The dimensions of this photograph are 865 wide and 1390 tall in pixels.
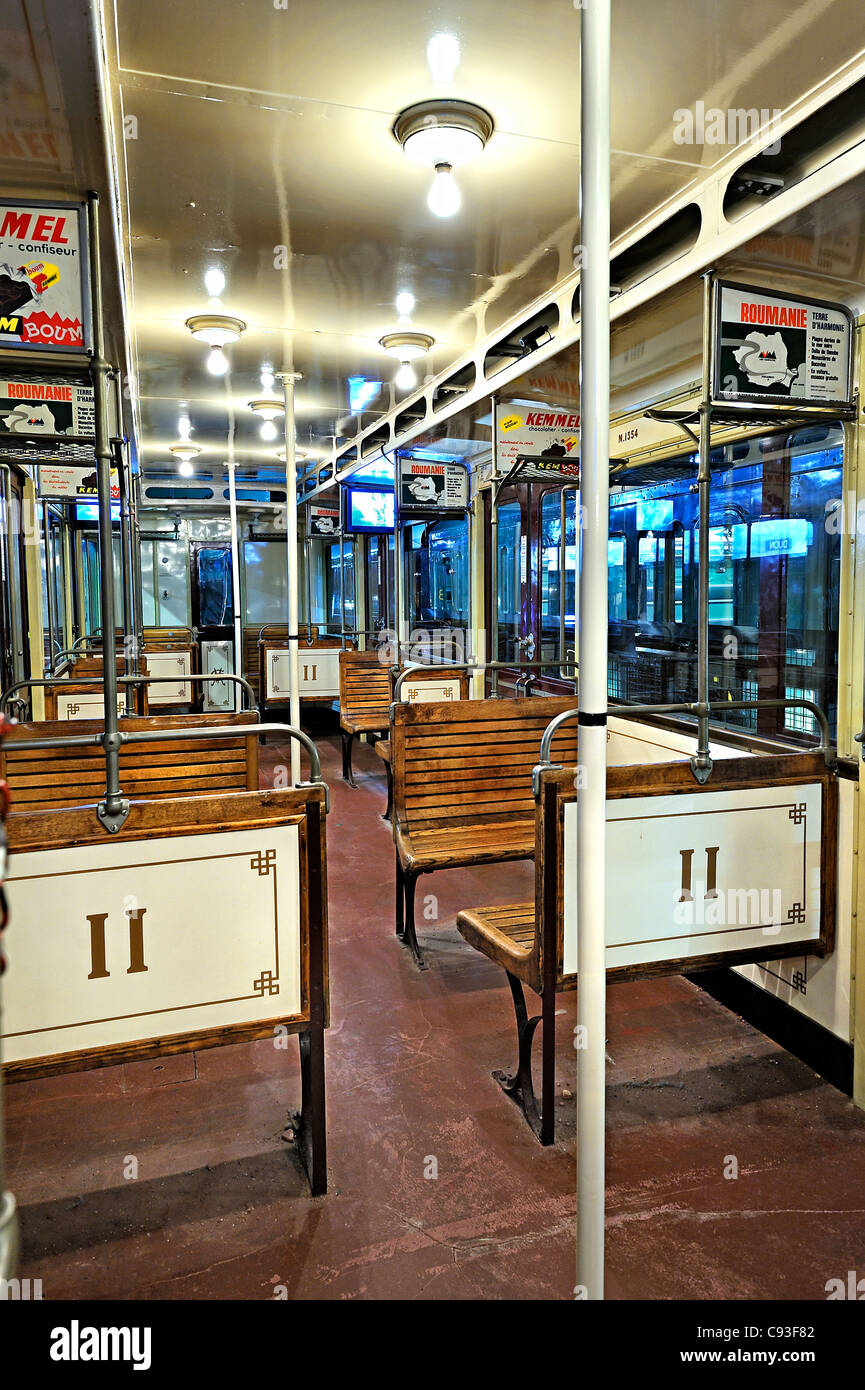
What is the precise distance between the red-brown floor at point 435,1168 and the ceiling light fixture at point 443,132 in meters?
2.93

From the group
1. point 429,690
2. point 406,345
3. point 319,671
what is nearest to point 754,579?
point 406,345

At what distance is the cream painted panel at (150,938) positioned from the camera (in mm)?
2131

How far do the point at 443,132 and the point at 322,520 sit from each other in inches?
382

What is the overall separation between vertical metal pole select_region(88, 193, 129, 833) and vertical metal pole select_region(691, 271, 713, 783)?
1.66 meters

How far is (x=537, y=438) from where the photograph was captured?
15.8ft

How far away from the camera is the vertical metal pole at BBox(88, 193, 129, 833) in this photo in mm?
2109

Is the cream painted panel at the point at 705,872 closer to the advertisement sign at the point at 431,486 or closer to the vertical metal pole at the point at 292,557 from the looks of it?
the vertical metal pole at the point at 292,557

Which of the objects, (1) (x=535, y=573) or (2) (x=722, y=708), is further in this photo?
(1) (x=535, y=573)

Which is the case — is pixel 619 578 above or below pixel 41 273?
below

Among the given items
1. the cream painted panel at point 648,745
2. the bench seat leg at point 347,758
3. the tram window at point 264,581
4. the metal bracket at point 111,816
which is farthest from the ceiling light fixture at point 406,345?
the tram window at point 264,581

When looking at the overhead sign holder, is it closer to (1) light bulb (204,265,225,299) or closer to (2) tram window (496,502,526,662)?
(2) tram window (496,502,526,662)

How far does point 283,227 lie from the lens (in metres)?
3.55

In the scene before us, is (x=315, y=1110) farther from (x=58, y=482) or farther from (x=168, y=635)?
(x=168, y=635)

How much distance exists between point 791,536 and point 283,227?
2.30 meters
